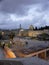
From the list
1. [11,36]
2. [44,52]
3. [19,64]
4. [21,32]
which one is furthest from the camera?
[21,32]

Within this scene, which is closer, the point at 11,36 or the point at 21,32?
the point at 11,36

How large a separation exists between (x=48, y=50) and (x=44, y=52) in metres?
0.92

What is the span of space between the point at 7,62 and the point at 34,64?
0.41 meters

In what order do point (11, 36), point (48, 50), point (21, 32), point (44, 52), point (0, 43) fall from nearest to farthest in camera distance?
point (44, 52) < point (48, 50) < point (0, 43) < point (11, 36) < point (21, 32)

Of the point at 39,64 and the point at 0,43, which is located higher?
the point at 39,64

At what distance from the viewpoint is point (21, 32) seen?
4031 cm

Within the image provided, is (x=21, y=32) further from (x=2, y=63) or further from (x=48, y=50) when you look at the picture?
(x=2, y=63)

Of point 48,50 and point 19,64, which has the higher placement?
point 19,64

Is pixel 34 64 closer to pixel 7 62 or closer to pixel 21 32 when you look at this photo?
pixel 7 62

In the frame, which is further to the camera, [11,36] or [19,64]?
[11,36]

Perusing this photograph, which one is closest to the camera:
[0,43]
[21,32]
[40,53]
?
[40,53]

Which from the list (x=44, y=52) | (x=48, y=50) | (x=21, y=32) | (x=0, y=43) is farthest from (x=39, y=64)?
(x=21, y=32)

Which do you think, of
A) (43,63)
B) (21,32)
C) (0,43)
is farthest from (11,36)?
(43,63)

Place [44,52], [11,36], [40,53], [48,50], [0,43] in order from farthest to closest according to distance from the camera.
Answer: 1. [11,36]
2. [0,43]
3. [48,50]
4. [44,52]
5. [40,53]
